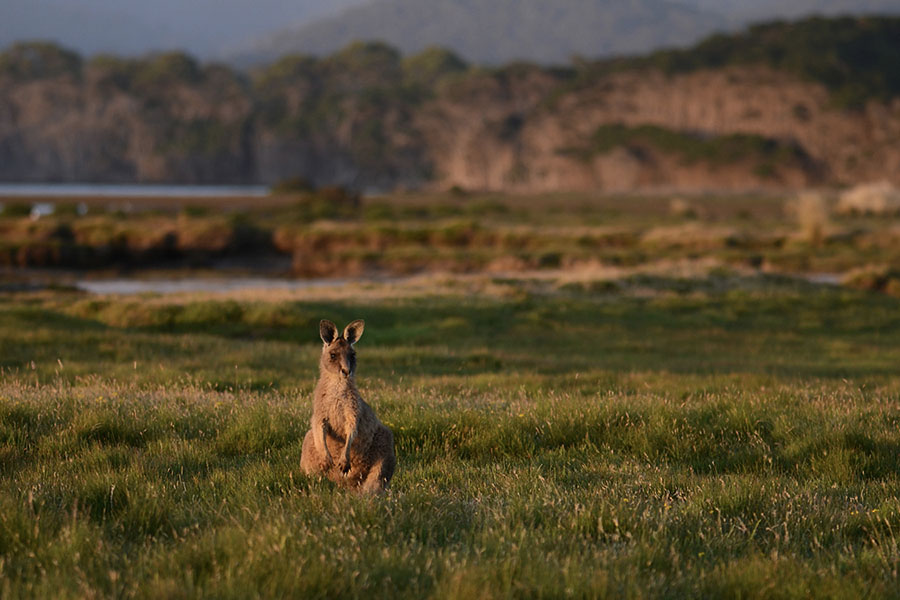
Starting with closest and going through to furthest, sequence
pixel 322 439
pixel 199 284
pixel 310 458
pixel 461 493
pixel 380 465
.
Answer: pixel 322 439, pixel 380 465, pixel 310 458, pixel 461 493, pixel 199 284

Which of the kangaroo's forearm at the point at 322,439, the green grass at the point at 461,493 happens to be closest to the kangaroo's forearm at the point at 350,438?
the kangaroo's forearm at the point at 322,439

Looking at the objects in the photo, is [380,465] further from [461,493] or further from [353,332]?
[353,332]

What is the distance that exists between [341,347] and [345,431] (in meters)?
0.71

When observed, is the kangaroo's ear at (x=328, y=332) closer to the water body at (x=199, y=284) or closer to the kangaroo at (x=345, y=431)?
the kangaroo at (x=345, y=431)

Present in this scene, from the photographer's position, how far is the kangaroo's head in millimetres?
6543

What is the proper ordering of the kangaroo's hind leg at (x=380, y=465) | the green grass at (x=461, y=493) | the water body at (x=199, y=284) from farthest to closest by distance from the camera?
the water body at (x=199, y=284) < the kangaroo's hind leg at (x=380, y=465) < the green grass at (x=461, y=493)

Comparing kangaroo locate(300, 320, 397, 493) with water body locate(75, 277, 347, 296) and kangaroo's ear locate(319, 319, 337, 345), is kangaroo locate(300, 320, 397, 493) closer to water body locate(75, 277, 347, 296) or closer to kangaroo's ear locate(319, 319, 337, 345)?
kangaroo's ear locate(319, 319, 337, 345)

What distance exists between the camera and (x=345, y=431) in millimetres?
6754

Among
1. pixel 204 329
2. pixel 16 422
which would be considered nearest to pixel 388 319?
pixel 204 329

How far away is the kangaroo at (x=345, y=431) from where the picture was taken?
6.62m

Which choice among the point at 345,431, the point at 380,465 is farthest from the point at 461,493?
the point at 345,431

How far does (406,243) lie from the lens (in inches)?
2916

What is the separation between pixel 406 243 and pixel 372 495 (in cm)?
6781

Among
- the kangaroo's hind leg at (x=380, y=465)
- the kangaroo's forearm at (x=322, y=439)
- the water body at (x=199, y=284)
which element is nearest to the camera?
the kangaroo's forearm at (x=322, y=439)
